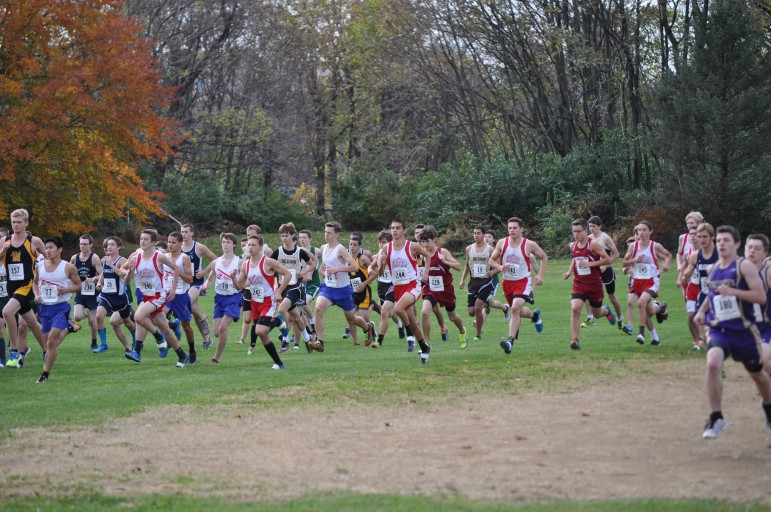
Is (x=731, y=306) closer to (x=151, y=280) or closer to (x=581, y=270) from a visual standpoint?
(x=581, y=270)

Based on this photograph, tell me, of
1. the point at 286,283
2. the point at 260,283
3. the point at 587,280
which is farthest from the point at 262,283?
→ the point at 587,280

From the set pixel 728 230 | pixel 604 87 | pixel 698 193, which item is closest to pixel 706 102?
pixel 698 193

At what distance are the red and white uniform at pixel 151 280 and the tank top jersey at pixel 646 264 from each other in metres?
7.82

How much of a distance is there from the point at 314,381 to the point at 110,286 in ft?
19.2

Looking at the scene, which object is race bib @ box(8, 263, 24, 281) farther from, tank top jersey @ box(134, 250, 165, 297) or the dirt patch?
the dirt patch

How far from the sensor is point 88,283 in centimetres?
1852

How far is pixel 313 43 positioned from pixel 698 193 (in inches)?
942

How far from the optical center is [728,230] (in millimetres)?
9727

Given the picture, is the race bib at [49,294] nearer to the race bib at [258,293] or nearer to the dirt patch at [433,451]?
Answer: the race bib at [258,293]

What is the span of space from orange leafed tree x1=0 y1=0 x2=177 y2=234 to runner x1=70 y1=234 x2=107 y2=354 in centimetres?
1258

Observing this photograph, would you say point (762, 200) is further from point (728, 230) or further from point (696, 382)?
point (728, 230)

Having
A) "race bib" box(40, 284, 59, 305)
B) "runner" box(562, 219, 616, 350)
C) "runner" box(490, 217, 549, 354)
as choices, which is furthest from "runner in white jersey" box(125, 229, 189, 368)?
"runner" box(562, 219, 616, 350)

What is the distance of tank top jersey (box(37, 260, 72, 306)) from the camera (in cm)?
1512

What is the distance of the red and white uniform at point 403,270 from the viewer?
52.1 feet
